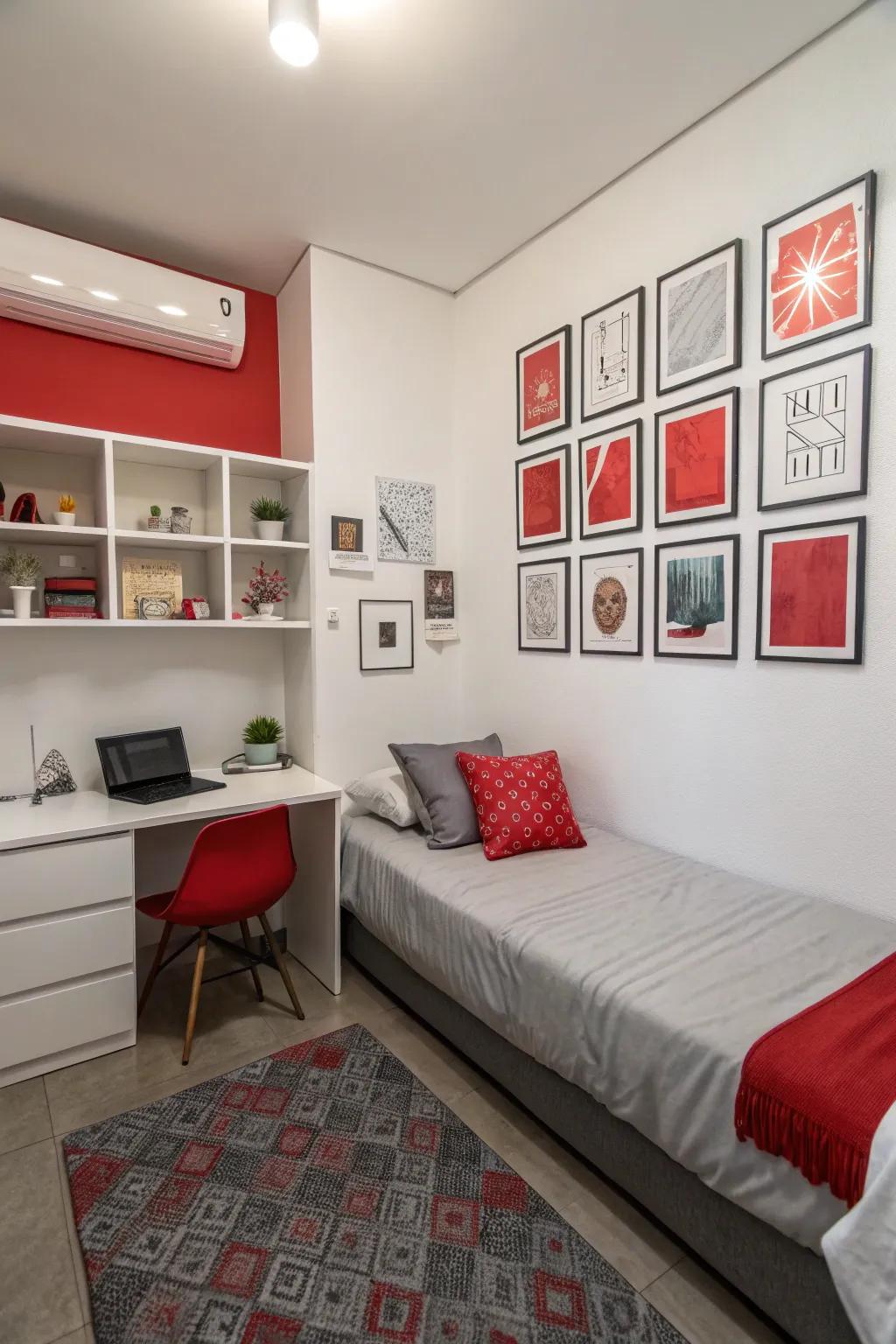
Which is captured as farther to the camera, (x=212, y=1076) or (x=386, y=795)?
(x=386, y=795)

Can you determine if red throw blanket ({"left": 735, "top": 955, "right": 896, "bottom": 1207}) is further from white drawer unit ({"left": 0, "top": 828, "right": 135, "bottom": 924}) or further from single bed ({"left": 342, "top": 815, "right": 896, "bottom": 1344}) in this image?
white drawer unit ({"left": 0, "top": 828, "right": 135, "bottom": 924})

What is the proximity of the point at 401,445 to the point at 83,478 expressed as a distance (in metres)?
1.36

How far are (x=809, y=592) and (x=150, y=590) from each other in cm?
242

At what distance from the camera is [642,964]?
1.66 meters

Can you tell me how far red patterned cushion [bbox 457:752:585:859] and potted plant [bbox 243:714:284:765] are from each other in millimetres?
907

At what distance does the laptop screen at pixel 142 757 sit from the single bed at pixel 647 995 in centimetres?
94

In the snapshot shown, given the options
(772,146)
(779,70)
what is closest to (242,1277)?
(772,146)

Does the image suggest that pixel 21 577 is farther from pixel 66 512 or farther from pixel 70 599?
pixel 66 512

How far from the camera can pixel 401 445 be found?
125 inches

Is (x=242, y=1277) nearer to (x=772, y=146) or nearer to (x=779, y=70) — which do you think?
(x=772, y=146)

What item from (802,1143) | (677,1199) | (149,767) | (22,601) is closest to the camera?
(802,1143)

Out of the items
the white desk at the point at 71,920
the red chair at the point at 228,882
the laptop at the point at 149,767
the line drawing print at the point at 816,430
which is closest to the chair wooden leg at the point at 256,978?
the red chair at the point at 228,882

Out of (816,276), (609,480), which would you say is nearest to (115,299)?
(609,480)

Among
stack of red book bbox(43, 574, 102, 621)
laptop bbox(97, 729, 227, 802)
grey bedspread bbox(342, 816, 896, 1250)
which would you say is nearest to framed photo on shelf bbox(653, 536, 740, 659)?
grey bedspread bbox(342, 816, 896, 1250)
